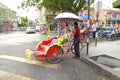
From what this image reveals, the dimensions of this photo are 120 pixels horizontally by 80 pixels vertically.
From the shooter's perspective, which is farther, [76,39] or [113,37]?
[113,37]

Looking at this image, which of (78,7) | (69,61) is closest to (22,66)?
(69,61)

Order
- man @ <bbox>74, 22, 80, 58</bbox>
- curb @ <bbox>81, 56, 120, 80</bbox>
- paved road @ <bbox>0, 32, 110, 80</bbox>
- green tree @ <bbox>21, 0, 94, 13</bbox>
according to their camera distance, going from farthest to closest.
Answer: green tree @ <bbox>21, 0, 94, 13</bbox> → man @ <bbox>74, 22, 80, 58</bbox> → paved road @ <bbox>0, 32, 110, 80</bbox> → curb @ <bbox>81, 56, 120, 80</bbox>

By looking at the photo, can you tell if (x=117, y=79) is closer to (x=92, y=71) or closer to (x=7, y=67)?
(x=92, y=71)

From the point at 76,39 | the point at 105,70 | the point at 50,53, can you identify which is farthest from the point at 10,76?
the point at 76,39

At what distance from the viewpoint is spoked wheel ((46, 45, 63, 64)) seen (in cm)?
975

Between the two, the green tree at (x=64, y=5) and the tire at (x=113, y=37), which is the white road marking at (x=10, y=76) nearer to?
the tire at (x=113, y=37)

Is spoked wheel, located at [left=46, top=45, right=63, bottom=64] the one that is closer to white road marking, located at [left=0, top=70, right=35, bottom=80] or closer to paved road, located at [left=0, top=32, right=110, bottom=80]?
paved road, located at [left=0, top=32, right=110, bottom=80]

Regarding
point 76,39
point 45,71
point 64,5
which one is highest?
point 64,5

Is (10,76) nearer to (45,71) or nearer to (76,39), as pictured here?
(45,71)

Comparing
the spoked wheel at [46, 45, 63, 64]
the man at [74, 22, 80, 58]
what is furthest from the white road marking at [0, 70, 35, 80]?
the man at [74, 22, 80, 58]

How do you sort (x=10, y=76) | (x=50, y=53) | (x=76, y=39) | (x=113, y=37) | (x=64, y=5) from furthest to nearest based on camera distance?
(x=64, y=5)
(x=113, y=37)
(x=76, y=39)
(x=50, y=53)
(x=10, y=76)

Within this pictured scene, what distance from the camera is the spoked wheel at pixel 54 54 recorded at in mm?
9750

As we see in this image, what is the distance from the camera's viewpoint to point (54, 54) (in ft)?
32.3

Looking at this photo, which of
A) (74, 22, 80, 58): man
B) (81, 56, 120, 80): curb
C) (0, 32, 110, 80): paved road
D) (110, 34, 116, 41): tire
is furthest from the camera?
(110, 34, 116, 41): tire
